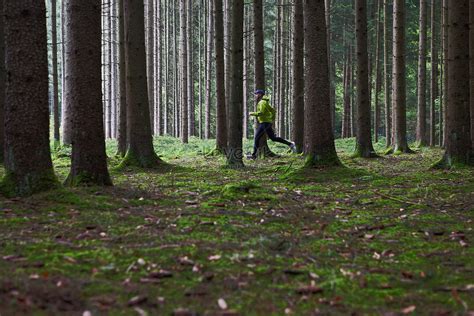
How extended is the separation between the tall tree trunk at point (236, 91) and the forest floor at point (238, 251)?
4.08 m

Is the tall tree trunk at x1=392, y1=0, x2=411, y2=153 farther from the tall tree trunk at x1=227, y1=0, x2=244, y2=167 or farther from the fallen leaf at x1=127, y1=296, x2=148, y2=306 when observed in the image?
the fallen leaf at x1=127, y1=296, x2=148, y2=306

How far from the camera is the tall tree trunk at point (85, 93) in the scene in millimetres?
7547

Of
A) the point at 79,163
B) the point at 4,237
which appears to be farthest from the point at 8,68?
the point at 4,237

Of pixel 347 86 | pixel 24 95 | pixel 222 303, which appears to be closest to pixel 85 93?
pixel 24 95

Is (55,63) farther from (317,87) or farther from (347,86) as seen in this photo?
(347,86)

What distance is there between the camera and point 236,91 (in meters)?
12.3

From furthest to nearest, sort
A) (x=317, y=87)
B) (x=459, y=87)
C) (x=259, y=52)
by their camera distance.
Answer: (x=259, y=52)
(x=459, y=87)
(x=317, y=87)

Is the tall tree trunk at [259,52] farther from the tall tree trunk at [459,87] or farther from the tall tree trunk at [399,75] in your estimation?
the tall tree trunk at [459,87]

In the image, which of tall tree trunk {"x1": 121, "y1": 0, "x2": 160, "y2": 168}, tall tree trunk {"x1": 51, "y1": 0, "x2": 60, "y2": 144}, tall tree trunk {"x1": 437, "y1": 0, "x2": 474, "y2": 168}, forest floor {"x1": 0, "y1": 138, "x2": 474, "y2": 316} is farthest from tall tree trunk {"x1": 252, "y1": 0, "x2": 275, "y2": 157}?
tall tree trunk {"x1": 51, "y1": 0, "x2": 60, "y2": 144}

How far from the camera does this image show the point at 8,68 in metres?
6.70

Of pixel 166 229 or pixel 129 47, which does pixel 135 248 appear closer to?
pixel 166 229

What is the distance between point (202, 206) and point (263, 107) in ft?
28.5

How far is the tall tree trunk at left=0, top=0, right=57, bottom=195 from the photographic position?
21.8 feet

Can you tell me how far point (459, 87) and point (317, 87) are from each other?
293 cm
